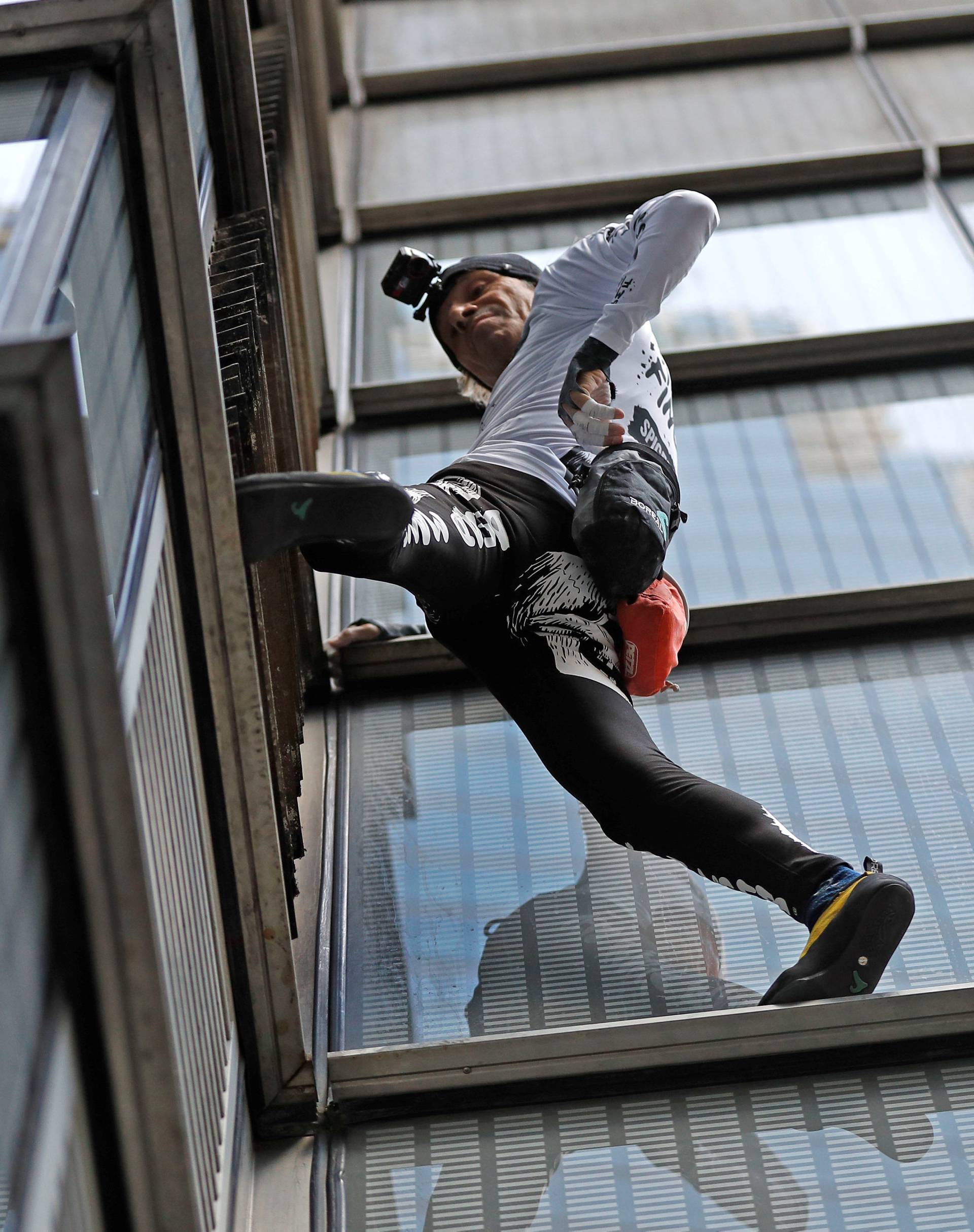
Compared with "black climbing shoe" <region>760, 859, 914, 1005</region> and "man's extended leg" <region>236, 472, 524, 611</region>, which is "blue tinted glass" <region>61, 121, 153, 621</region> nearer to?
"man's extended leg" <region>236, 472, 524, 611</region>

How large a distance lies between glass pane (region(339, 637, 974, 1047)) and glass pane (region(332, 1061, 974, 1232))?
0.14m

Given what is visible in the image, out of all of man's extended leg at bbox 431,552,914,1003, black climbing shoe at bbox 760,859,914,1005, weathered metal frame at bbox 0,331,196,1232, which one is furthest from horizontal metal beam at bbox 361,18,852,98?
weathered metal frame at bbox 0,331,196,1232

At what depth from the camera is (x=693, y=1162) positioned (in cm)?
146

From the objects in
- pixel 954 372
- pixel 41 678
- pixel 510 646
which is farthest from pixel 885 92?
pixel 41 678

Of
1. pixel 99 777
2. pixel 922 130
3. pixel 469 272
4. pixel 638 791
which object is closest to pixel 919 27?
pixel 922 130

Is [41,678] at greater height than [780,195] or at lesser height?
lesser

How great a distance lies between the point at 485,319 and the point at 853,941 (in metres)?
1.26

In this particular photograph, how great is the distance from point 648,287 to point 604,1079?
1.06m

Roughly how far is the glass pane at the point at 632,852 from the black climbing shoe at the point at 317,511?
0.53 metres

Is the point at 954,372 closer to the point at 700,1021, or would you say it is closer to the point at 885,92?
the point at 885,92

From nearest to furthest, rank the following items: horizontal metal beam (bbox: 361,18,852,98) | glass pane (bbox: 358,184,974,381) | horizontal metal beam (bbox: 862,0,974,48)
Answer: glass pane (bbox: 358,184,974,381) < horizontal metal beam (bbox: 361,18,852,98) < horizontal metal beam (bbox: 862,0,974,48)

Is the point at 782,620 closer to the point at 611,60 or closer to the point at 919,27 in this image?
the point at 611,60

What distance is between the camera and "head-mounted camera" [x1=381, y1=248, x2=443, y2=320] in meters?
2.45

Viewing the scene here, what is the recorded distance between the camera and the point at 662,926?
5.84ft
